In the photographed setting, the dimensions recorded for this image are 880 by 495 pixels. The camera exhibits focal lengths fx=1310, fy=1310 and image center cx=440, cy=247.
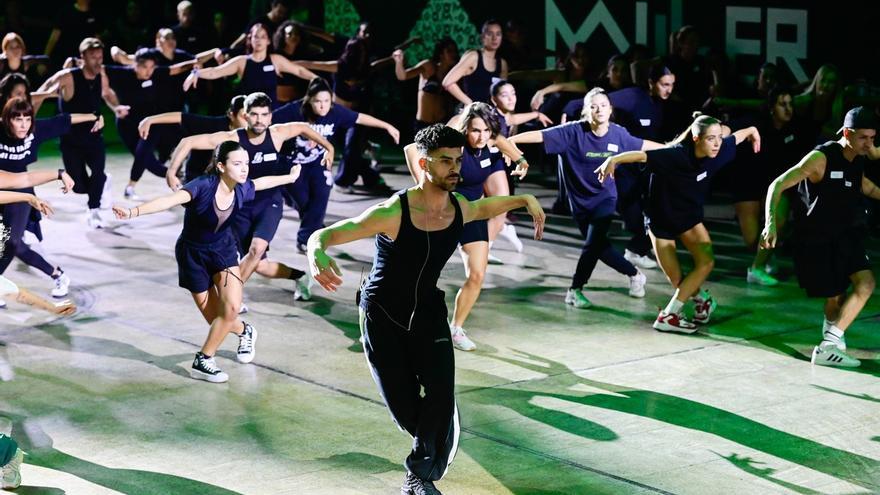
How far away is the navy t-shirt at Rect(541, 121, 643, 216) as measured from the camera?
10.8 metres

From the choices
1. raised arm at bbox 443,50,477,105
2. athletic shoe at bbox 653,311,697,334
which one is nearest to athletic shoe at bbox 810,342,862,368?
athletic shoe at bbox 653,311,697,334

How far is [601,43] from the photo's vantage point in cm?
1814

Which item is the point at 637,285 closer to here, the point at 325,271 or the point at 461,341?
A: the point at 461,341

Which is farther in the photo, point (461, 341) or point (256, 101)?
point (256, 101)

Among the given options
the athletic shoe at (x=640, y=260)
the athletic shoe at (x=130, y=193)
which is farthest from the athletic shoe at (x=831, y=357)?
the athletic shoe at (x=130, y=193)

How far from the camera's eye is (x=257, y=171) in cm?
1072

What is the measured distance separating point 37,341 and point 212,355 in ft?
5.76

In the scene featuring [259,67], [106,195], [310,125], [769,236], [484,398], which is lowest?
[484,398]

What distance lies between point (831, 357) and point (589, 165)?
275cm

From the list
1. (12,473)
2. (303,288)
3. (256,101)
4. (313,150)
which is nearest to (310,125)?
(313,150)

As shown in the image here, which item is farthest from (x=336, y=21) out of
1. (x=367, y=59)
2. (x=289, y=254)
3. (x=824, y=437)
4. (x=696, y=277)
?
(x=824, y=437)

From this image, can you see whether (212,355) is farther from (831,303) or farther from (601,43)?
(601,43)

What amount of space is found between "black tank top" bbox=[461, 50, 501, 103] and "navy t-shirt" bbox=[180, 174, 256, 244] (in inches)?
249

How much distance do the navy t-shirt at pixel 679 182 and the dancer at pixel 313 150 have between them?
310 centimetres
